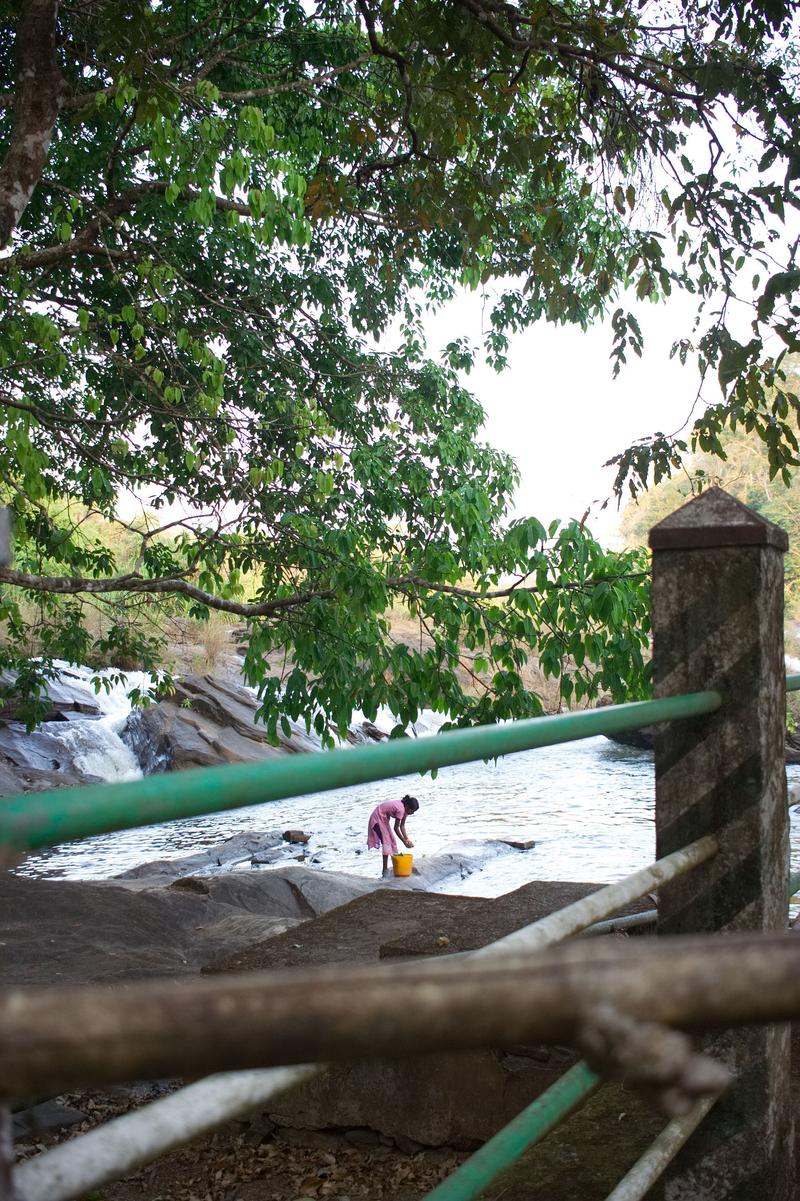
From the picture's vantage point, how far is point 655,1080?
0.41 m

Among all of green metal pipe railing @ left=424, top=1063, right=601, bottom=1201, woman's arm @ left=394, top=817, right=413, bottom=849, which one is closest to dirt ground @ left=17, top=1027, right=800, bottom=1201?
green metal pipe railing @ left=424, top=1063, right=601, bottom=1201

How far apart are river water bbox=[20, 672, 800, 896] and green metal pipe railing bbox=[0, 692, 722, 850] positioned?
369 inches

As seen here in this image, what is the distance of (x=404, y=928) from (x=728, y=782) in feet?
6.38

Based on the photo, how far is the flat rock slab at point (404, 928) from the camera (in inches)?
128

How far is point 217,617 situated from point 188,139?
20.1 metres

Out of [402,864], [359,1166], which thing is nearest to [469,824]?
[402,864]

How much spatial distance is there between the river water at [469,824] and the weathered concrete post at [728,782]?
870 cm

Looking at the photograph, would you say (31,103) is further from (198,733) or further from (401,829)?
(198,733)

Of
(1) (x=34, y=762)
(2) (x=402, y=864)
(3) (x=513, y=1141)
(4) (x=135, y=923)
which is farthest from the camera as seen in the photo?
(1) (x=34, y=762)

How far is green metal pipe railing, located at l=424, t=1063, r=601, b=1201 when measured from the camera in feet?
3.90

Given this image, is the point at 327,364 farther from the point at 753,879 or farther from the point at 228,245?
the point at 753,879

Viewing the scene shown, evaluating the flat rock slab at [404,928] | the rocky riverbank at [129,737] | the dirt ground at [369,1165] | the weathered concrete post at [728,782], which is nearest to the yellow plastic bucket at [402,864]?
the rocky riverbank at [129,737]

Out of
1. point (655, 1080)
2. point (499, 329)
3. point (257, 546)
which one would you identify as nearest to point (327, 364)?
point (499, 329)

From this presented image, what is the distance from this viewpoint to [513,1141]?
1.31 meters
